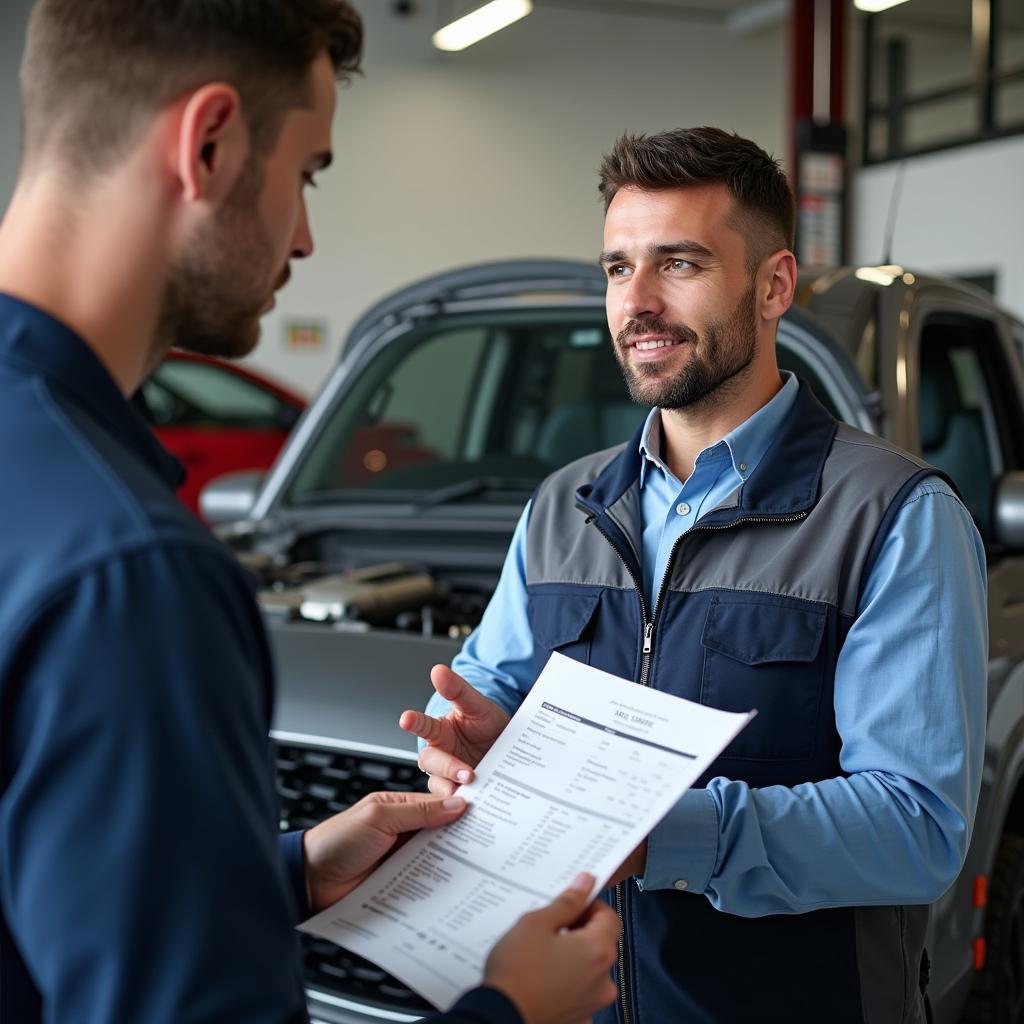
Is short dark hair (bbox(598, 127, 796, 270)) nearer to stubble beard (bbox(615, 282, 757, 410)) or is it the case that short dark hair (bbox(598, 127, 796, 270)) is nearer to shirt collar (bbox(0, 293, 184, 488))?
stubble beard (bbox(615, 282, 757, 410))

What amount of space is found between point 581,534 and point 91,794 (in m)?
1.15

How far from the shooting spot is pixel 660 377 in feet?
6.00

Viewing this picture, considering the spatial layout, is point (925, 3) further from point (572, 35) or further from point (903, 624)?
point (903, 624)

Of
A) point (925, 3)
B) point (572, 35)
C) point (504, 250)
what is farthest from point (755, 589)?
point (925, 3)

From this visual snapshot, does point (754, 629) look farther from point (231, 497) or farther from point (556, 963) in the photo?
point (231, 497)

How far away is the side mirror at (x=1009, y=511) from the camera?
260 centimetres

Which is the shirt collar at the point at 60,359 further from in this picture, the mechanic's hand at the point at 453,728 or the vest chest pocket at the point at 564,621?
the vest chest pocket at the point at 564,621

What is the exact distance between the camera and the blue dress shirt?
149 centimetres

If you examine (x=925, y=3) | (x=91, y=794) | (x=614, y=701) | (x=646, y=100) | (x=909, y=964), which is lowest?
(x=909, y=964)

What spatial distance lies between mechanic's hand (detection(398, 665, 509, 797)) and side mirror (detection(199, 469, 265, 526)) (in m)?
1.85

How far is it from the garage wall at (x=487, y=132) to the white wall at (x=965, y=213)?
192 cm

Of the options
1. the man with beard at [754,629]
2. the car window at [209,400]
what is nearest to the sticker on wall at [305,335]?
the car window at [209,400]

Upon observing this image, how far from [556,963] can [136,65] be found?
0.77 metres

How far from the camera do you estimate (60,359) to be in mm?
912
